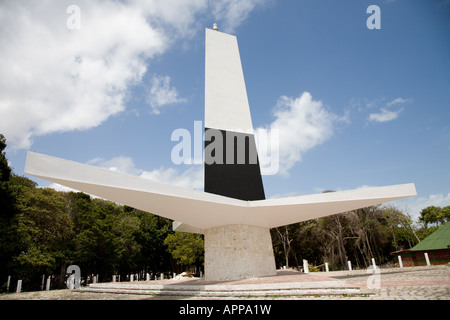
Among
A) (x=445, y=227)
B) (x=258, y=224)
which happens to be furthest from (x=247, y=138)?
(x=445, y=227)

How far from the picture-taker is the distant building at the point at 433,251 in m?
17.7

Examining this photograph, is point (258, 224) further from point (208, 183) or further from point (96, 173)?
point (96, 173)

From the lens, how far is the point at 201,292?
8.30 metres

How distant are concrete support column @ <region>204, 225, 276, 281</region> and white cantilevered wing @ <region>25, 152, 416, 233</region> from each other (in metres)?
0.42

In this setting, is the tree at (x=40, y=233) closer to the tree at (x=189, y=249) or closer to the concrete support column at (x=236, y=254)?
the tree at (x=189, y=249)

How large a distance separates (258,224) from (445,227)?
17.1m

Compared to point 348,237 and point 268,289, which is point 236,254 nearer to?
point 268,289

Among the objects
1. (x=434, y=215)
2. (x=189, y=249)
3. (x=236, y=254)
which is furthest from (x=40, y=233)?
(x=434, y=215)

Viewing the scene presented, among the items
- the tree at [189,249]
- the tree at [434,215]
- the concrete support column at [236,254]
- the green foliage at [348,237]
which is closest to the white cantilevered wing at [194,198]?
the concrete support column at [236,254]

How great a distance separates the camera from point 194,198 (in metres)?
8.03

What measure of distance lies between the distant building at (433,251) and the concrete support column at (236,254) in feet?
45.8

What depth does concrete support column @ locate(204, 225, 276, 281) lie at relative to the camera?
1062 cm

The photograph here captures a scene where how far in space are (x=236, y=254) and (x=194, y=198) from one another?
13.4 ft

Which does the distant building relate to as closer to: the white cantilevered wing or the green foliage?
the green foliage
